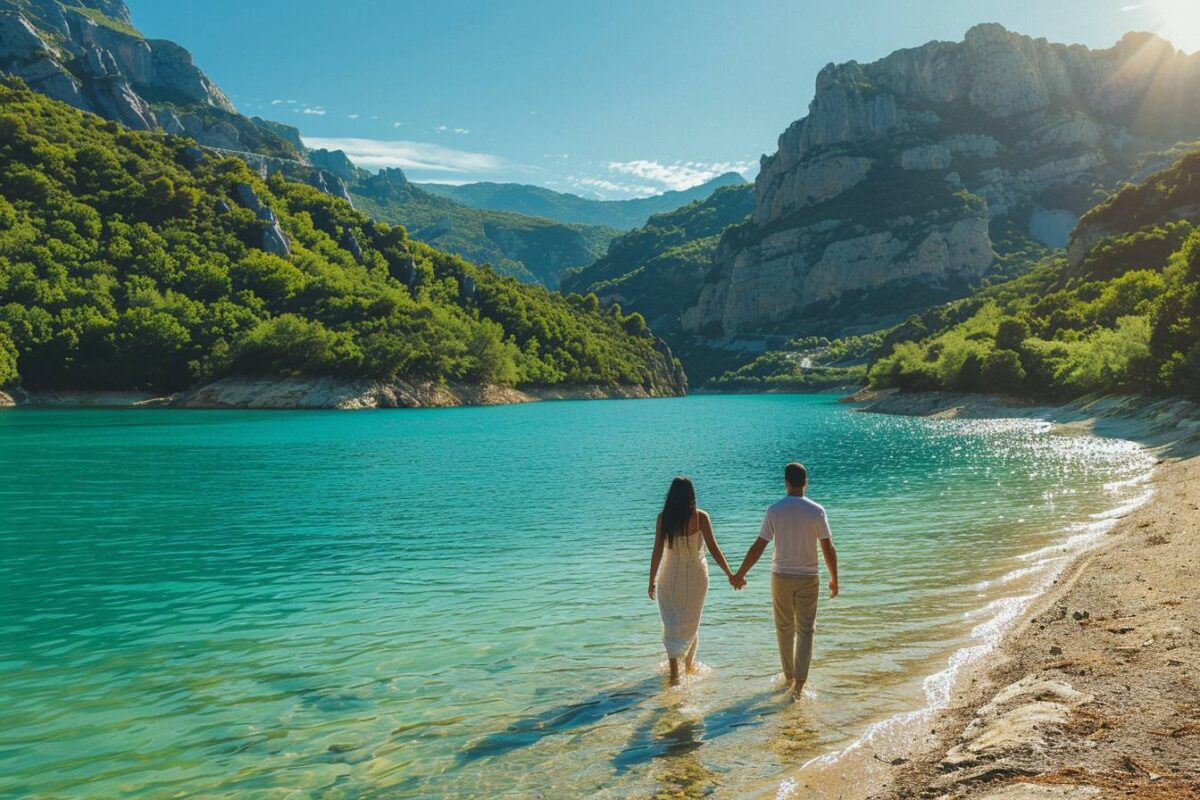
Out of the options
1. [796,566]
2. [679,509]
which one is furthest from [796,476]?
[679,509]

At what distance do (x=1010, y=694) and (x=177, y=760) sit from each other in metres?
8.85

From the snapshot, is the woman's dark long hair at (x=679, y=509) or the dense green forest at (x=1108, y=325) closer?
the woman's dark long hair at (x=679, y=509)

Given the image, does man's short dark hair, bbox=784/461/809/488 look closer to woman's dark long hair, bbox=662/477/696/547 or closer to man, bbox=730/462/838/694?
man, bbox=730/462/838/694

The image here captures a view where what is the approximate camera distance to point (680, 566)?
9.51 m

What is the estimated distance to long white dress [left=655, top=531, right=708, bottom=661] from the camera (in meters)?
9.49

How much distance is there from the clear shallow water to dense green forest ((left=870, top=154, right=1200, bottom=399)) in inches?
760

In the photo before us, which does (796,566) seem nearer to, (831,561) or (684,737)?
(831,561)

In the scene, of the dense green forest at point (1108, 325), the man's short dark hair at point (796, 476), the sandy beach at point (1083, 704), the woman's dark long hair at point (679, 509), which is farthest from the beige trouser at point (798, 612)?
the dense green forest at point (1108, 325)

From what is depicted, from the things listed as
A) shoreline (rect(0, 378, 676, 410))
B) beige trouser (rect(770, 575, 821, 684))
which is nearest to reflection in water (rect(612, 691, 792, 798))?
beige trouser (rect(770, 575, 821, 684))

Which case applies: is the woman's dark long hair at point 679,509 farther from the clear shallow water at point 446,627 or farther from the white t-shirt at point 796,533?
the clear shallow water at point 446,627

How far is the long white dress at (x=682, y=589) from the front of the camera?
949 cm

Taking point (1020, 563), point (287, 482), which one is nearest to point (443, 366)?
point (287, 482)

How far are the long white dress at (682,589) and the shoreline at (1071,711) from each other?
98.9 inches

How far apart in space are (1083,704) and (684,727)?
13.0 feet
